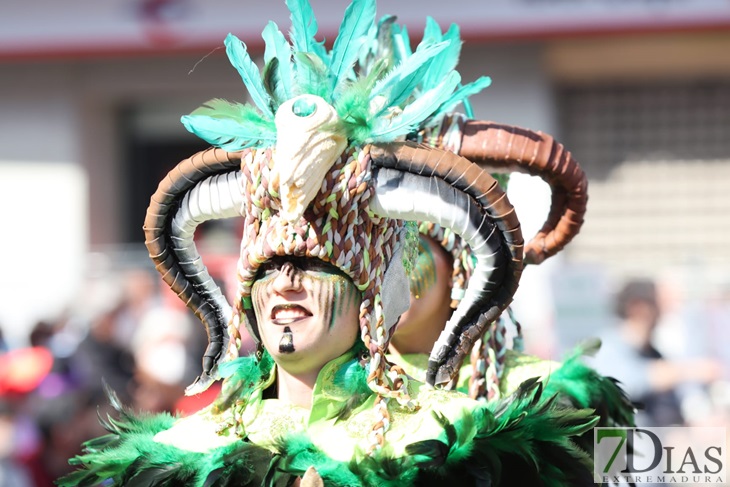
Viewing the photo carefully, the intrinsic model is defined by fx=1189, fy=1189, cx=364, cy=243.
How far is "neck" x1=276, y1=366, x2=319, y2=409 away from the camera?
261 cm

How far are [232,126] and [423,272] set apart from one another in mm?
859

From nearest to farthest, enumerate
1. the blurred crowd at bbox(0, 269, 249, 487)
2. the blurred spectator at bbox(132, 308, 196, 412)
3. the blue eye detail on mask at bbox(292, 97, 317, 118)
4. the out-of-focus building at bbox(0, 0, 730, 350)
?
the blue eye detail on mask at bbox(292, 97, 317, 118), the blurred spectator at bbox(132, 308, 196, 412), the blurred crowd at bbox(0, 269, 249, 487), the out-of-focus building at bbox(0, 0, 730, 350)

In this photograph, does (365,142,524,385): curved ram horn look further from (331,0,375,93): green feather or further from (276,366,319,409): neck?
(276,366,319,409): neck

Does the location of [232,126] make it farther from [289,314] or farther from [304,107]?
[289,314]

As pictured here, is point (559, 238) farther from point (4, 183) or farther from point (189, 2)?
point (4, 183)

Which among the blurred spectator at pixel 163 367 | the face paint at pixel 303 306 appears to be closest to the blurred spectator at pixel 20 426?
the blurred spectator at pixel 163 367

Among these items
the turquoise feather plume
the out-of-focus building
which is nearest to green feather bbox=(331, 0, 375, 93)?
the turquoise feather plume

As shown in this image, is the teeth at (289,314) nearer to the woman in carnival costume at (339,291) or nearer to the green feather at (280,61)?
the woman in carnival costume at (339,291)

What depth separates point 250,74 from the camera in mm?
2600

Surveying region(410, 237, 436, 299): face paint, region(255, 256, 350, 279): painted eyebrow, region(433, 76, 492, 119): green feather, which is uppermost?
region(433, 76, 492, 119): green feather

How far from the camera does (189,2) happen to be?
1155cm

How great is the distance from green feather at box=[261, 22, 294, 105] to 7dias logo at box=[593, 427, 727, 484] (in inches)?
44.2

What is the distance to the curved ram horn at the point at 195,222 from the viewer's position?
8.71 ft

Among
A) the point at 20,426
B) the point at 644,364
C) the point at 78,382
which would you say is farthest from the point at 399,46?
the point at 78,382
